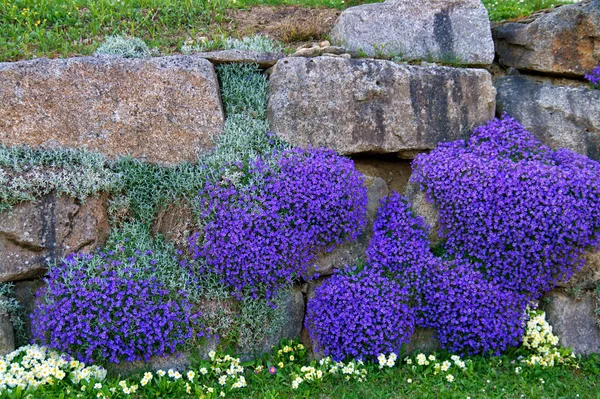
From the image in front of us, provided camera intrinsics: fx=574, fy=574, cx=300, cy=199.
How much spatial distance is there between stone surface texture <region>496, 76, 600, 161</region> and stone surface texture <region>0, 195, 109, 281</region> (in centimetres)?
392

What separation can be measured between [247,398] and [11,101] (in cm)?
296

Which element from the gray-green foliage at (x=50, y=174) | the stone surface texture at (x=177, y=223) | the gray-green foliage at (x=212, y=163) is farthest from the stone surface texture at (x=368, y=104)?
the gray-green foliage at (x=50, y=174)

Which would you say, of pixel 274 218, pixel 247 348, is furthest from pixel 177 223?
pixel 247 348

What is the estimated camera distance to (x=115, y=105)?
475 cm

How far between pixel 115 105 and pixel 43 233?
3.88 feet

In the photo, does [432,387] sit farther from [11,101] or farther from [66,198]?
[11,101]

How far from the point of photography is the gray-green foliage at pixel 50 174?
4.35 metres

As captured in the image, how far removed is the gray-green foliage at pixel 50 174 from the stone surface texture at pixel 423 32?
266 centimetres

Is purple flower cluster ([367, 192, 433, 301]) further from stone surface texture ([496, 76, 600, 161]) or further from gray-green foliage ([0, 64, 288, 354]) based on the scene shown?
stone surface texture ([496, 76, 600, 161])

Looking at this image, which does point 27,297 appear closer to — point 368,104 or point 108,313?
point 108,313

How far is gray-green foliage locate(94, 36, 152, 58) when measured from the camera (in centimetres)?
511

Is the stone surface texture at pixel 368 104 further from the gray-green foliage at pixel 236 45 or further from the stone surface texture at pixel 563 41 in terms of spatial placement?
the stone surface texture at pixel 563 41

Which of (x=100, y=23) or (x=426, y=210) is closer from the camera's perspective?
(x=426, y=210)

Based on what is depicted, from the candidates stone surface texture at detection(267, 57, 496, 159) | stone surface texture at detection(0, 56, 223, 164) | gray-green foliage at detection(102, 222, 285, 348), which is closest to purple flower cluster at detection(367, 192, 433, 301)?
stone surface texture at detection(267, 57, 496, 159)
